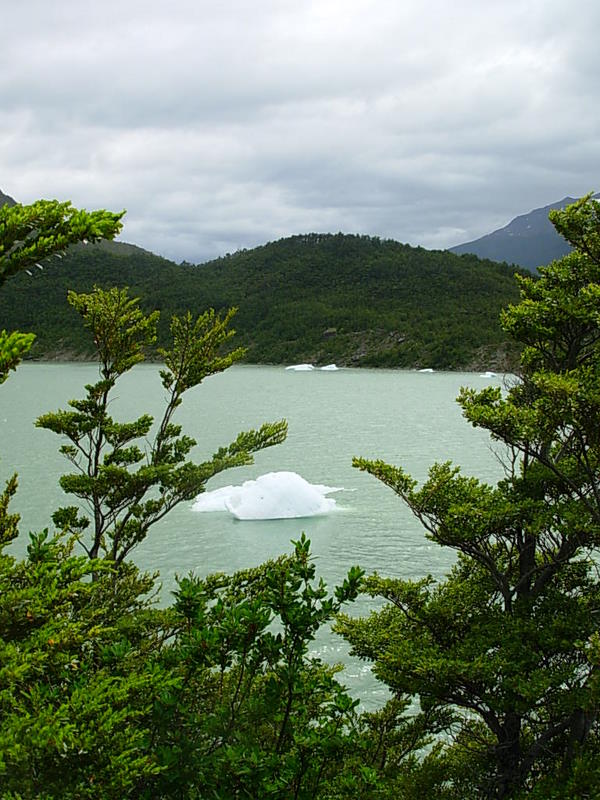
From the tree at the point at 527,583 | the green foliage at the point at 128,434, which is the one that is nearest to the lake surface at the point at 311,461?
the tree at the point at 527,583

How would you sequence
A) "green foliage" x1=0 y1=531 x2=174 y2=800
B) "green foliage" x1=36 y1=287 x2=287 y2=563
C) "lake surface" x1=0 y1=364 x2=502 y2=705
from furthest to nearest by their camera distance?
1. "lake surface" x1=0 y1=364 x2=502 y2=705
2. "green foliage" x1=36 y1=287 x2=287 y2=563
3. "green foliage" x1=0 y1=531 x2=174 y2=800

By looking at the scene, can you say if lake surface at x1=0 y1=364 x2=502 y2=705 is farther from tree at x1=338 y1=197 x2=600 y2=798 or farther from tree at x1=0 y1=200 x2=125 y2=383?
tree at x1=0 y1=200 x2=125 y2=383

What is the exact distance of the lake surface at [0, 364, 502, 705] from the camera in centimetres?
1845

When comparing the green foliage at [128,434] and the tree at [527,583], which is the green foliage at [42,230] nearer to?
the tree at [527,583]

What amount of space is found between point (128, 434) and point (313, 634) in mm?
4297

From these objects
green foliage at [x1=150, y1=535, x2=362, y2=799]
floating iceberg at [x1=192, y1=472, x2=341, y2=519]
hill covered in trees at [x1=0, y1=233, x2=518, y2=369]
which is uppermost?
hill covered in trees at [x1=0, y1=233, x2=518, y2=369]

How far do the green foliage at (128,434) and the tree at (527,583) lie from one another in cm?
199

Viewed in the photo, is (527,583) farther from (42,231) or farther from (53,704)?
(42,231)

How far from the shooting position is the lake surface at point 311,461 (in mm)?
18453

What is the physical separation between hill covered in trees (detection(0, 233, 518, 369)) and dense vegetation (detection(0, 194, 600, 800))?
287 ft

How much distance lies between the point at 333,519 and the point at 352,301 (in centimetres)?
11174

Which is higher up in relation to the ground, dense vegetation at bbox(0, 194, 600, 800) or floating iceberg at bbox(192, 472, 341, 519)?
dense vegetation at bbox(0, 194, 600, 800)

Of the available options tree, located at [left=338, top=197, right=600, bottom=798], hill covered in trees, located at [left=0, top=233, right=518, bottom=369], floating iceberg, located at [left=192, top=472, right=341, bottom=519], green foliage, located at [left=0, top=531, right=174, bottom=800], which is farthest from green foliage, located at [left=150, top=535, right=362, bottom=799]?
hill covered in trees, located at [left=0, top=233, right=518, bottom=369]

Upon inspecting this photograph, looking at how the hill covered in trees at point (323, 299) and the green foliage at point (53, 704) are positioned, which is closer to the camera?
the green foliage at point (53, 704)
